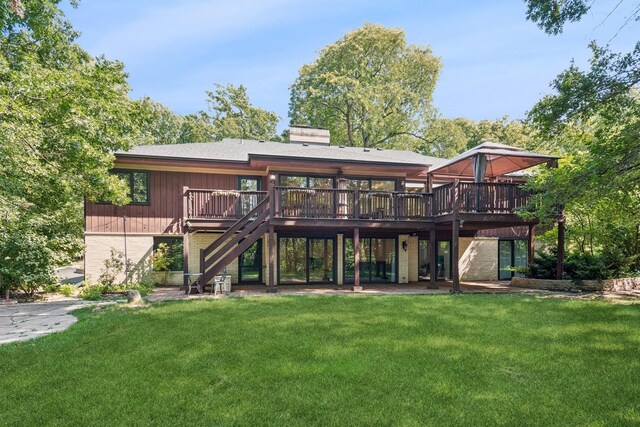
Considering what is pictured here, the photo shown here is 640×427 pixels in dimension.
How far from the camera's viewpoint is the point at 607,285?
12.4 meters

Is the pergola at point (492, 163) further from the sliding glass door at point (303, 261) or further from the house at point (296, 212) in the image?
the sliding glass door at point (303, 261)

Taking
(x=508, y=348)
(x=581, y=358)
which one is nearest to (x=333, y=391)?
(x=508, y=348)

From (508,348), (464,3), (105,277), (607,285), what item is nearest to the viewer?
(508,348)

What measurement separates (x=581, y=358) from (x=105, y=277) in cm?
1429

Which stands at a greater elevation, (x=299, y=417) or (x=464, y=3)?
(x=464, y=3)

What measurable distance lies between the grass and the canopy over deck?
19.3ft

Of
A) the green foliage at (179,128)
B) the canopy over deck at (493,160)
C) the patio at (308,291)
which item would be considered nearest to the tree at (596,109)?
the canopy over deck at (493,160)

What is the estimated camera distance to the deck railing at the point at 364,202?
1233 cm

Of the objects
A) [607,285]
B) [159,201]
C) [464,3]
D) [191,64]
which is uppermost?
[191,64]

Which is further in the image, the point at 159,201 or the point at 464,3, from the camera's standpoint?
the point at 159,201

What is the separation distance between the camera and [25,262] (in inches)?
444

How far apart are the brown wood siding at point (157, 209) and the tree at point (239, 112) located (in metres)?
21.3

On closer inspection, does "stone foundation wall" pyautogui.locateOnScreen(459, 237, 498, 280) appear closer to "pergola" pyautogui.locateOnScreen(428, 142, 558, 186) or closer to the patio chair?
"pergola" pyautogui.locateOnScreen(428, 142, 558, 186)

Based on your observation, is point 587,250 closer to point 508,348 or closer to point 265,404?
point 508,348
